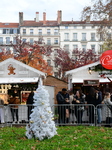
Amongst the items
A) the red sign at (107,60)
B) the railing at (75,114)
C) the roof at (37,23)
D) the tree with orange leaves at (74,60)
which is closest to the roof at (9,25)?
the roof at (37,23)

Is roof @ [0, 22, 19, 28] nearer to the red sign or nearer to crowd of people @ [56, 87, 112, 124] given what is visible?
the red sign

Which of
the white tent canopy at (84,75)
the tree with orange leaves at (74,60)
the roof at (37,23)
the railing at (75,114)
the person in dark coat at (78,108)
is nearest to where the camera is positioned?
the railing at (75,114)

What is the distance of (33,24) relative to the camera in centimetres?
9606

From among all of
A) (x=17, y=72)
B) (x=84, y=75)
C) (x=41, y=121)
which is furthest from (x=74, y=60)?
(x=41, y=121)

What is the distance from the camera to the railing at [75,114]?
54.1ft

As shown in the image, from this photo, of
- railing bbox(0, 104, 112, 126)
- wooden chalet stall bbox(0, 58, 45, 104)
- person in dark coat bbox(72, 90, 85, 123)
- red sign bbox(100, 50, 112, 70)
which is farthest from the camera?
wooden chalet stall bbox(0, 58, 45, 104)

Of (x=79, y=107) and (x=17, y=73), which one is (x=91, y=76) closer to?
(x=79, y=107)

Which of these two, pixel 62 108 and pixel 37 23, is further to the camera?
pixel 37 23

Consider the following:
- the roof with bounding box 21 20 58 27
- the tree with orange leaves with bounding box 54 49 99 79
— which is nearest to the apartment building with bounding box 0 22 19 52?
the roof with bounding box 21 20 58 27

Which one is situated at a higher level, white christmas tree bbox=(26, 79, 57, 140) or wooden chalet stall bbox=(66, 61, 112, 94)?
wooden chalet stall bbox=(66, 61, 112, 94)

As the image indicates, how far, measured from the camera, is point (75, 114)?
55.4 feet

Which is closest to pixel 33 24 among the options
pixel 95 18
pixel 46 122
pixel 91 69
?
pixel 95 18

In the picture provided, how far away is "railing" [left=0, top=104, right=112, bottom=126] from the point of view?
54.1ft

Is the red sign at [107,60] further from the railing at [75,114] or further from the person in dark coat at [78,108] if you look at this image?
the railing at [75,114]
